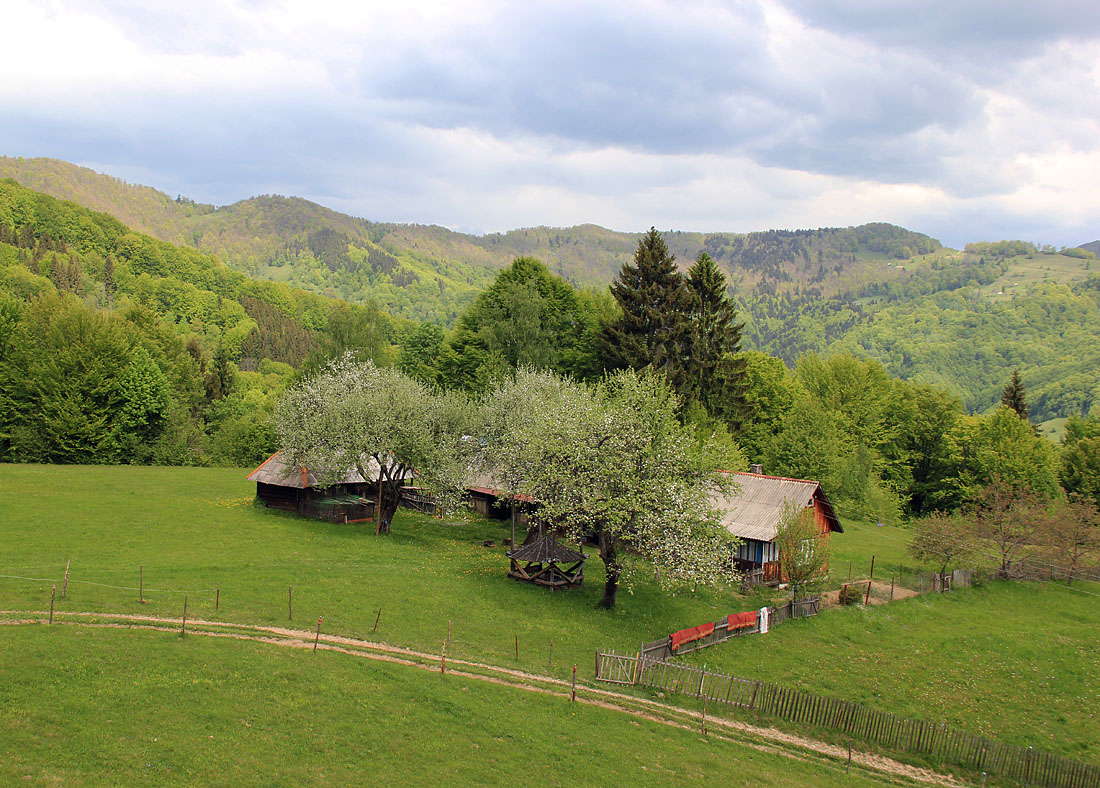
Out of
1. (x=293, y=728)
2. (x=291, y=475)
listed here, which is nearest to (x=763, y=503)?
(x=291, y=475)

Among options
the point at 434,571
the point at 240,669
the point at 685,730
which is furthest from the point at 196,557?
the point at 685,730

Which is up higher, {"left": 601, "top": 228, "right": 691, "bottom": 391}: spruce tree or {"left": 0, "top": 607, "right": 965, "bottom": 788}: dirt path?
{"left": 601, "top": 228, "right": 691, "bottom": 391}: spruce tree

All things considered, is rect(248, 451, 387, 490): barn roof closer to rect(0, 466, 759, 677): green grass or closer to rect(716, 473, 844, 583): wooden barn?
rect(0, 466, 759, 677): green grass

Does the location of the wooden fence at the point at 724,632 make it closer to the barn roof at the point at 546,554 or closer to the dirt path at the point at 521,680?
the dirt path at the point at 521,680

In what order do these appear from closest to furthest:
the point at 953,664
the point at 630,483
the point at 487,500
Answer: the point at 953,664 → the point at 630,483 → the point at 487,500

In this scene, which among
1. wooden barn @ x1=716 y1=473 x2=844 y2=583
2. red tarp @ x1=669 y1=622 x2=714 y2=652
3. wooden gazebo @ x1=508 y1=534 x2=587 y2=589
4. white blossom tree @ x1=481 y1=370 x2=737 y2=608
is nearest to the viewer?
red tarp @ x1=669 y1=622 x2=714 y2=652

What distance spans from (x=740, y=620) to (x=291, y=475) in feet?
109

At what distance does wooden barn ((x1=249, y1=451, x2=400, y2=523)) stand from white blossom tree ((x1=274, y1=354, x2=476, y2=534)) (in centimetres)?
191

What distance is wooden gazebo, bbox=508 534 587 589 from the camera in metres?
37.2

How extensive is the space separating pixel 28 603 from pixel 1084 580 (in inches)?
2662

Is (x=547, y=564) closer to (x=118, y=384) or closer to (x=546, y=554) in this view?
(x=546, y=554)

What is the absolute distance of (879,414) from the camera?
3455 inches

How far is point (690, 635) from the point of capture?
30.6 meters

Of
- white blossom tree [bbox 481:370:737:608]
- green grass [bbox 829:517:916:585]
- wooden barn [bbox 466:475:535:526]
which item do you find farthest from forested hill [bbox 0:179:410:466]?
A: green grass [bbox 829:517:916:585]
